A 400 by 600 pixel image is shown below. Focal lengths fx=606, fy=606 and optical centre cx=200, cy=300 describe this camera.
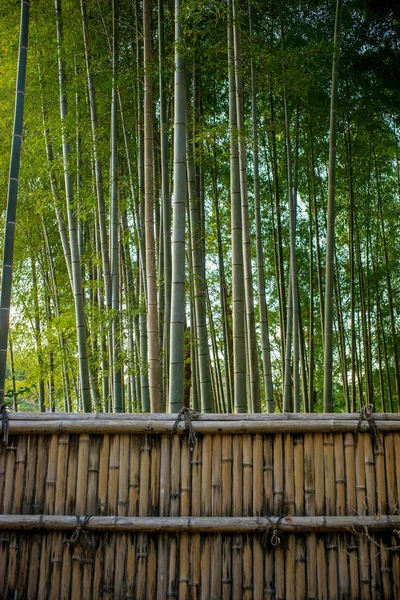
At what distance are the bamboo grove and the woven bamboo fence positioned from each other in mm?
474

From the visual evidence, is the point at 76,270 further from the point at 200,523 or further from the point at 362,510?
the point at 362,510

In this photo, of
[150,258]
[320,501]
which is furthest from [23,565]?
[150,258]

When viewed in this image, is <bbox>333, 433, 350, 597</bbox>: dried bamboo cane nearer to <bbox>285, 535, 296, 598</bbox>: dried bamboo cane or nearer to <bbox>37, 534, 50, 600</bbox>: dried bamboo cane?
<bbox>285, 535, 296, 598</bbox>: dried bamboo cane

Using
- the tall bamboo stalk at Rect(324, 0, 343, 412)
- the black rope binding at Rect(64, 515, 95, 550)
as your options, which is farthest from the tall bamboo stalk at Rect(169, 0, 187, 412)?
the tall bamboo stalk at Rect(324, 0, 343, 412)

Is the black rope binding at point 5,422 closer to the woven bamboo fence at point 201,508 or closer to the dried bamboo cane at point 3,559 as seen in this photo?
the woven bamboo fence at point 201,508

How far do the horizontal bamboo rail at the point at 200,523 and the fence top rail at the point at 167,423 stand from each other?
31 cm

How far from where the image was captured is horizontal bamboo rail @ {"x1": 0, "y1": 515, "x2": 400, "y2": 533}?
7.19 feet

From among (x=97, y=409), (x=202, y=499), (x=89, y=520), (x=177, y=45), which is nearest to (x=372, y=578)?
(x=202, y=499)

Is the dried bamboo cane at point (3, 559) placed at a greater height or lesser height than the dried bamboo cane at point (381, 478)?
lesser

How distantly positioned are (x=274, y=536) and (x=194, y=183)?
9.77 ft

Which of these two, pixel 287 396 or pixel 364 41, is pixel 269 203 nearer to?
pixel 364 41

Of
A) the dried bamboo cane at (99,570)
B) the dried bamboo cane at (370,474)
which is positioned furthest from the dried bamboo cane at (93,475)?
the dried bamboo cane at (370,474)

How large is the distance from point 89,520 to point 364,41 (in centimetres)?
549

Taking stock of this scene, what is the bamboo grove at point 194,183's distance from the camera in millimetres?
3561
